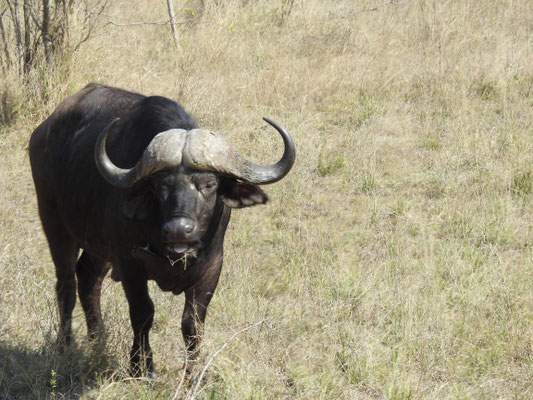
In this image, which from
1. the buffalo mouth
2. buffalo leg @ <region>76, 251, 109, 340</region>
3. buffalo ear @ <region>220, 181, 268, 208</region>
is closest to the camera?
the buffalo mouth

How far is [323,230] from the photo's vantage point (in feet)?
19.1

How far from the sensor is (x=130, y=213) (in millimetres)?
3723

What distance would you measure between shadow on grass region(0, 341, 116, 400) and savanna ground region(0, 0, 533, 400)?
12 millimetres

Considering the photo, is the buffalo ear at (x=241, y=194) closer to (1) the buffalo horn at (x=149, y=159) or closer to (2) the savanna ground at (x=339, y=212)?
(1) the buffalo horn at (x=149, y=159)

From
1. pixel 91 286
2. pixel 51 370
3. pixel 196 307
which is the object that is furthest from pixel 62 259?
pixel 196 307

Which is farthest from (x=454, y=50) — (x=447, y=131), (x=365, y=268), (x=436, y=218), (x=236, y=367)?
(x=236, y=367)

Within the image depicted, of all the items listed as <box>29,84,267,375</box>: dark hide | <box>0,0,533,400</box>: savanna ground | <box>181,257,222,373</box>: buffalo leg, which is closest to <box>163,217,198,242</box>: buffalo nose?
<box>29,84,267,375</box>: dark hide

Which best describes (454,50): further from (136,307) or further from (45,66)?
(136,307)

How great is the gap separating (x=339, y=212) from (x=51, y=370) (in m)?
3.01

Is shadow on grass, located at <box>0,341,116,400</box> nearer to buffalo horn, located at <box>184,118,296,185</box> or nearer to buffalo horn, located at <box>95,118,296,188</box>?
buffalo horn, located at <box>95,118,296,188</box>

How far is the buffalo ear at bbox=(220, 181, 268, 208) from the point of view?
3838mm

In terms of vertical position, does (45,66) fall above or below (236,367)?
above

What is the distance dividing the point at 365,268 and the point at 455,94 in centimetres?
346

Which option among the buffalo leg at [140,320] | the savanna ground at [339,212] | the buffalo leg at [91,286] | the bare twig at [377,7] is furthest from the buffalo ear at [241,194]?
the bare twig at [377,7]
